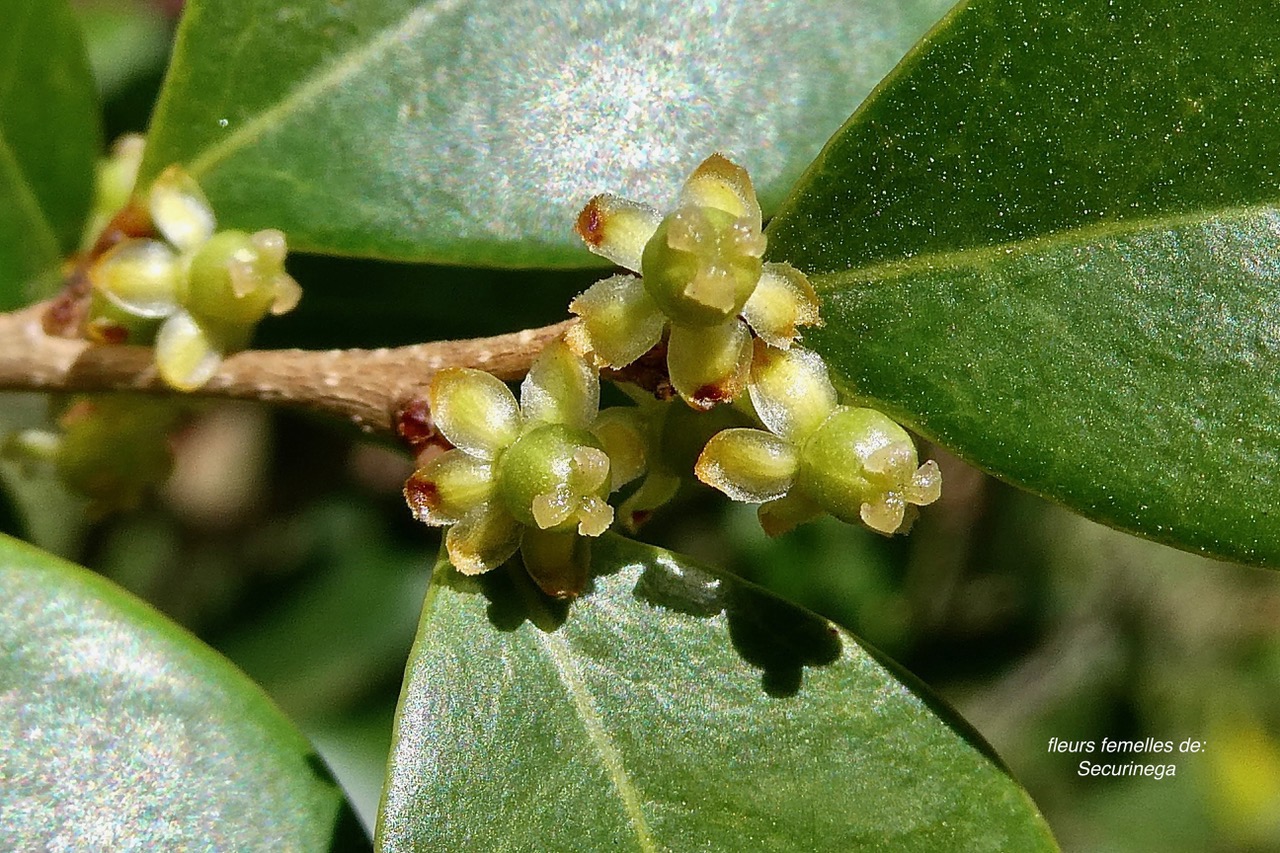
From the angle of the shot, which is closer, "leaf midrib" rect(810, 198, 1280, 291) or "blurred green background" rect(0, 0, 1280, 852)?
"leaf midrib" rect(810, 198, 1280, 291)

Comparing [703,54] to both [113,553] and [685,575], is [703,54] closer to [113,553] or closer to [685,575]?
[685,575]

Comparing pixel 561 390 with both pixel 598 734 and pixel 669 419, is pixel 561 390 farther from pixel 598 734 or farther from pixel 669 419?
pixel 598 734

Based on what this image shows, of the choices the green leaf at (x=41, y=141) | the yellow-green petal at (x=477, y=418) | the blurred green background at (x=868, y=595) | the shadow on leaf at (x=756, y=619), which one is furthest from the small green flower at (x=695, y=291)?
the blurred green background at (x=868, y=595)

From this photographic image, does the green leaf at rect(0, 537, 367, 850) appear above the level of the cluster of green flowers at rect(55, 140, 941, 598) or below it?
below

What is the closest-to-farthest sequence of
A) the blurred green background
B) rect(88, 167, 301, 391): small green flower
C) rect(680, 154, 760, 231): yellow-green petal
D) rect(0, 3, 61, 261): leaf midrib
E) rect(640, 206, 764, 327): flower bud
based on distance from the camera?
rect(640, 206, 764, 327): flower bud, rect(680, 154, 760, 231): yellow-green petal, rect(88, 167, 301, 391): small green flower, rect(0, 3, 61, 261): leaf midrib, the blurred green background

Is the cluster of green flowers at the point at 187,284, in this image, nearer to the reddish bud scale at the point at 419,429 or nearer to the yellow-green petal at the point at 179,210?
the yellow-green petal at the point at 179,210

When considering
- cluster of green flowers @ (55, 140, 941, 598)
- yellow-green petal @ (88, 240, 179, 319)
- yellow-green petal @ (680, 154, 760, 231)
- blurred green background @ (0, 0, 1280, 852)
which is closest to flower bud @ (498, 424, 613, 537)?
cluster of green flowers @ (55, 140, 941, 598)

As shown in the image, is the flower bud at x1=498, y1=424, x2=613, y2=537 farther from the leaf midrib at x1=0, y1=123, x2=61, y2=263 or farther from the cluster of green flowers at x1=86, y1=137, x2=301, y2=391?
the leaf midrib at x1=0, y1=123, x2=61, y2=263

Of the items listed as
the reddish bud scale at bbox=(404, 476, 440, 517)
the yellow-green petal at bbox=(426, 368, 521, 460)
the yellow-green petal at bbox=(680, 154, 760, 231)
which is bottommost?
the reddish bud scale at bbox=(404, 476, 440, 517)
